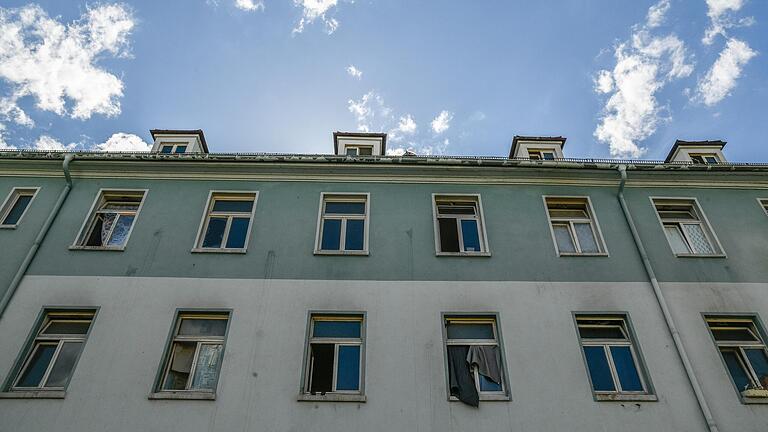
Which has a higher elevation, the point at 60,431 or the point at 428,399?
the point at 428,399

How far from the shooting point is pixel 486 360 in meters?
9.81

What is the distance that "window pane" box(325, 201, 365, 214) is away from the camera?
12.6m

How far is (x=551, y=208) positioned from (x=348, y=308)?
6.41 metres

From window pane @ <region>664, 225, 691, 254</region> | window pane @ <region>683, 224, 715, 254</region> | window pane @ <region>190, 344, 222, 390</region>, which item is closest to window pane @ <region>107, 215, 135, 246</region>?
window pane @ <region>190, 344, 222, 390</region>

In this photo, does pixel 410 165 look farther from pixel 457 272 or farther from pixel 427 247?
pixel 457 272

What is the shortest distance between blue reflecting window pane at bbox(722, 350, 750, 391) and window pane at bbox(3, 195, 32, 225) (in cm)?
1727

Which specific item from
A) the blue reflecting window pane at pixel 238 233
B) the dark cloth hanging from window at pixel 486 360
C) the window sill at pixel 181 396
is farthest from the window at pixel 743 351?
the blue reflecting window pane at pixel 238 233

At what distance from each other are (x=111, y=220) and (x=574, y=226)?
12251 millimetres

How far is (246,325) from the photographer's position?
1008 cm

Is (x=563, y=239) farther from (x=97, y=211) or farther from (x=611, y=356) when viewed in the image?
(x=97, y=211)

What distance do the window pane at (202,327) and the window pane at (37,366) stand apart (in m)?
2.65

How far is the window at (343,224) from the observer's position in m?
11.6

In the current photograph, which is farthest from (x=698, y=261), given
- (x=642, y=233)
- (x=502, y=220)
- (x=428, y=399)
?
(x=428, y=399)

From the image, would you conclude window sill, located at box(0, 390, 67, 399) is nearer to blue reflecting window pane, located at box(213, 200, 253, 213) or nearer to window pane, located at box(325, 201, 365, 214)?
blue reflecting window pane, located at box(213, 200, 253, 213)
